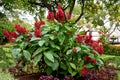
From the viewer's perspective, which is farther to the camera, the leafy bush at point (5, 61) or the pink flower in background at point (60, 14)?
the leafy bush at point (5, 61)

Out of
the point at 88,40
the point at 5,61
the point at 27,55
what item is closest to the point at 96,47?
the point at 88,40

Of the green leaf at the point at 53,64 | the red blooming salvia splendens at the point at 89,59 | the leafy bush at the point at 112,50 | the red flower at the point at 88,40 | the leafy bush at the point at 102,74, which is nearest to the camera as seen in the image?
the green leaf at the point at 53,64

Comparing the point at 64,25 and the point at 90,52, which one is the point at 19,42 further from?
the point at 90,52


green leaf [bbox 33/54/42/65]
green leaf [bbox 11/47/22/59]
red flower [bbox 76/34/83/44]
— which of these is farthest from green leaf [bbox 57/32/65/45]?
green leaf [bbox 11/47/22/59]

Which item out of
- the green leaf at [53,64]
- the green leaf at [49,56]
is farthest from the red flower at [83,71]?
the green leaf at [49,56]

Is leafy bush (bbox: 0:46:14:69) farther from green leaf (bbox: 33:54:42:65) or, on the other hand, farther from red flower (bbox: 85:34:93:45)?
red flower (bbox: 85:34:93:45)

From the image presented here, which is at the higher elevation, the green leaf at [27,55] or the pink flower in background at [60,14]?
the pink flower in background at [60,14]

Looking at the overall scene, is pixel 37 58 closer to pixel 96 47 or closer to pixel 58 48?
pixel 58 48

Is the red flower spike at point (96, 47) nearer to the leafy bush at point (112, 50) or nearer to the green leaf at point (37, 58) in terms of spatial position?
the green leaf at point (37, 58)

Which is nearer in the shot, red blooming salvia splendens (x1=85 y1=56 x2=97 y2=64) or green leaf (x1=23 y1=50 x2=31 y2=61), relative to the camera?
green leaf (x1=23 y1=50 x2=31 y2=61)

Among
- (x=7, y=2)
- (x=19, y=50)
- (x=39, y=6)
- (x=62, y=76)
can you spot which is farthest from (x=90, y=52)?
(x=39, y=6)

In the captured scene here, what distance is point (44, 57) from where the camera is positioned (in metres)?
4.90

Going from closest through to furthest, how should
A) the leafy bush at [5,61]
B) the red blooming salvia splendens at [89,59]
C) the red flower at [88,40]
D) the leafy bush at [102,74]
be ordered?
the leafy bush at [102,74] < the red blooming salvia splendens at [89,59] < the red flower at [88,40] < the leafy bush at [5,61]

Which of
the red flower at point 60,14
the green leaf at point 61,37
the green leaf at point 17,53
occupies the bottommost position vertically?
the green leaf at point 17,53
